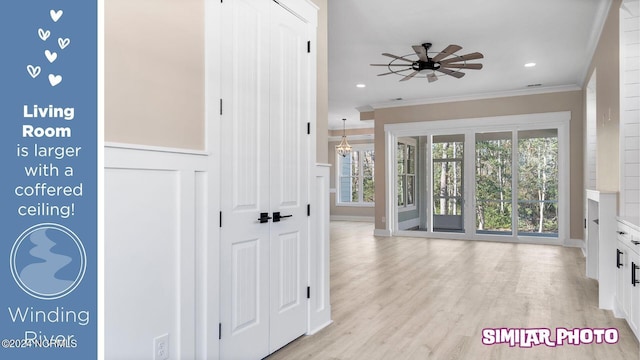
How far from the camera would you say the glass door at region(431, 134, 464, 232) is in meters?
8.16

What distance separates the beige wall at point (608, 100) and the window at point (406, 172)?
3.85 m

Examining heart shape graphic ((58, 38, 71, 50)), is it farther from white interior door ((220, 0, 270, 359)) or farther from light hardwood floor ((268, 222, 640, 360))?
light hardwood floor ((268, 222, 640, 360))

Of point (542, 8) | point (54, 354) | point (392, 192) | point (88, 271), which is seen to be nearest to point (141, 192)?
point (88, 271)

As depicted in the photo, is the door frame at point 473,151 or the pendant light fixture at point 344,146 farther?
the pendant light fixture at point 344,146

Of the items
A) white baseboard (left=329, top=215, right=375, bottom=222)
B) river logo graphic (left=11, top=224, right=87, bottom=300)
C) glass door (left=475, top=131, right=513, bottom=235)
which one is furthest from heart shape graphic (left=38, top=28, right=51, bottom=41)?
white baseboard (left=329, top=215, right=375, bottom=222)

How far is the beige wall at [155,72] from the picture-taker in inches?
70.2

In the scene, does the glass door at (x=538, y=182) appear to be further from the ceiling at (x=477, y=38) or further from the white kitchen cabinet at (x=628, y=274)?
the white kitchen cabinet at (x=628, y=274)

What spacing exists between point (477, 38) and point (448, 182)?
3.73 metres

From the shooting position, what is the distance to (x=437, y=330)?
10.4ft

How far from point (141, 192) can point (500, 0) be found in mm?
3701

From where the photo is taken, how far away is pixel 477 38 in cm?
500

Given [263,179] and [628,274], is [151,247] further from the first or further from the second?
[628,274]

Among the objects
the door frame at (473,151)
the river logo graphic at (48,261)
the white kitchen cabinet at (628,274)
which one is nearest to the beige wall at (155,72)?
the river logo graphic at (48,261)

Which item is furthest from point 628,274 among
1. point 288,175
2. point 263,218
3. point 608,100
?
point 263,218
